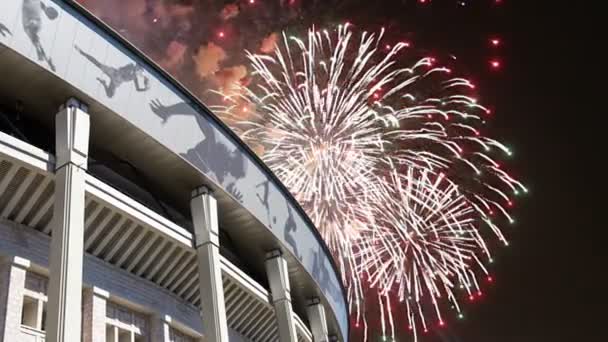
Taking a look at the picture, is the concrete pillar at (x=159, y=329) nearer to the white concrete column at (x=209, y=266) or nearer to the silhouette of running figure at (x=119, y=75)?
the white concrete column at (x=209, y=266)

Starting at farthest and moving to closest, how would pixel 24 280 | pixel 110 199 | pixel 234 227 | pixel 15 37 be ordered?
pixel 234 227 → pixel 110 199 → pixel 24 280 → pixel 15 37

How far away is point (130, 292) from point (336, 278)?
1389cm

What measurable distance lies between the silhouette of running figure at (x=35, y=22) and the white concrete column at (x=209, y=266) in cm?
663

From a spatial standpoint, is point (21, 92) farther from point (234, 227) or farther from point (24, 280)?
point (234, 227)

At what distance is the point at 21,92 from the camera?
17703 millimetres

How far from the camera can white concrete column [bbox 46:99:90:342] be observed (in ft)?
47.5

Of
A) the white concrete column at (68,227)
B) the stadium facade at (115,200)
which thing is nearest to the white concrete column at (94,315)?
the stadium facade at (115,200)

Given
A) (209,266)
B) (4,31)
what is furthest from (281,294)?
(4,31)

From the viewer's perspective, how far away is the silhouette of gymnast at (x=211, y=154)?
20484 millimetres

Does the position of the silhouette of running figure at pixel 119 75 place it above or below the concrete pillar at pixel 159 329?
above

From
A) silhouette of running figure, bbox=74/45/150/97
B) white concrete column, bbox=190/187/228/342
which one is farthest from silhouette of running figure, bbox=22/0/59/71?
white concrete column, bbox=190/187/228/342

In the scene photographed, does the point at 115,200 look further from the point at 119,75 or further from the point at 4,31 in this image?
the point at 4,31

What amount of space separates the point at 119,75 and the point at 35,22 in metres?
2.76

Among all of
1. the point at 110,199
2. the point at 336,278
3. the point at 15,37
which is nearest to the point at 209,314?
the point at 110,199
